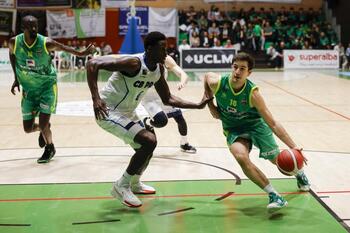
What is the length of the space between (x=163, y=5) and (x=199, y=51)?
257 inches

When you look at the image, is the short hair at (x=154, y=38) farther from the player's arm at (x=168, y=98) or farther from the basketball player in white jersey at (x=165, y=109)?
the basketball player in white jersey at (x=165, y=109)

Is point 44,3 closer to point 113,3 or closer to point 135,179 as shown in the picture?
point 113,3

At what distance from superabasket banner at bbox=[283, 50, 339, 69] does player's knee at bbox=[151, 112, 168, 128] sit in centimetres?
2127

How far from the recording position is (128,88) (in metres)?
5.04

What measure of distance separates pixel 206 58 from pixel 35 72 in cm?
1924

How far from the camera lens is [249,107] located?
5.13 metres

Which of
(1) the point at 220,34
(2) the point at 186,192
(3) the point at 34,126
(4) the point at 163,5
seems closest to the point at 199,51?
(1) the point at 220,34

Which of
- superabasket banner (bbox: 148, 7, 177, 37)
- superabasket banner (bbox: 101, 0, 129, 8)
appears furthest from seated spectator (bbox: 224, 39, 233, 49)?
superabasket banner (bbox: 101, 0, 129, 8)

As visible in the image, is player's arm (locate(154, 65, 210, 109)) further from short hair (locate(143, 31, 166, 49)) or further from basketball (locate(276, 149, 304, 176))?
basketball (locate(276, 149, 304, 176))

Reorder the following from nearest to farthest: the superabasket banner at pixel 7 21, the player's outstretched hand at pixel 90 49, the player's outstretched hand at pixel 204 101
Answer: the player's outstretched hand at pixel 204 101 < the player's outstretched hand at pixel 90 49 < the superabasket banner at pixel 7 21

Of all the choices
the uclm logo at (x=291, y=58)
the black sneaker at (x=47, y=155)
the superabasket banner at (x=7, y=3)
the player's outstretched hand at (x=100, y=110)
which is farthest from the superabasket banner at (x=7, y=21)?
the player's outstretched hand at (x=100, y=110)

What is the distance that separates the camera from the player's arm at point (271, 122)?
4820 millimetres

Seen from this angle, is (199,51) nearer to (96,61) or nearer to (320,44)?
(320,44)

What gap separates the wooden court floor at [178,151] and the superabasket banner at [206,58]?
12.3 meters
